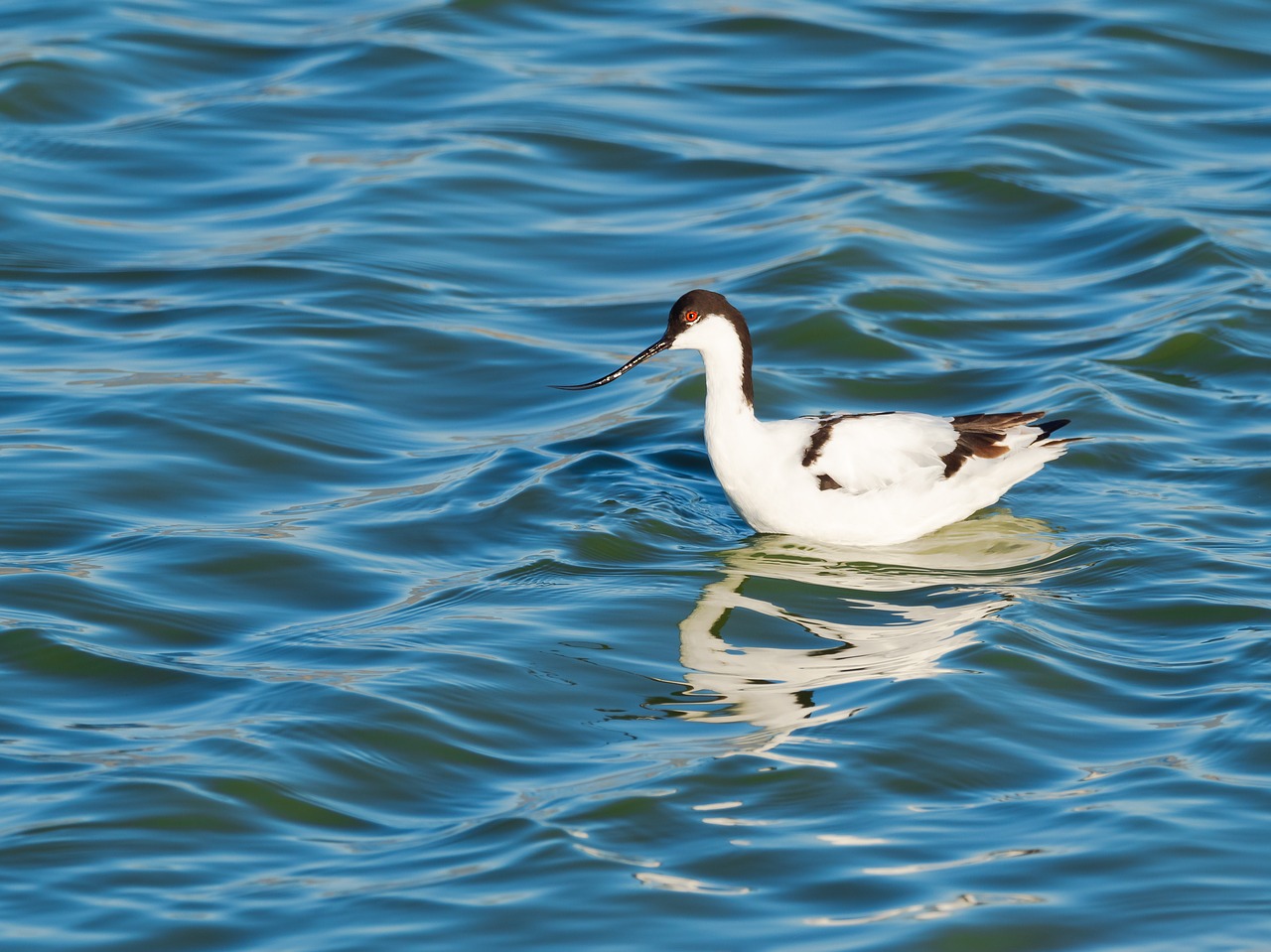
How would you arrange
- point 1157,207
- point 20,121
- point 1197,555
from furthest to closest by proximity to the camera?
point 20,121 → point 1157,207 → point 1197,555

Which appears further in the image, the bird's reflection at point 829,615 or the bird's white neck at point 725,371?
the bird's white neck at point 725,371

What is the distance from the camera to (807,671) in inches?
322

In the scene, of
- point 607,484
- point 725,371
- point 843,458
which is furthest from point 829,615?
point 607,484

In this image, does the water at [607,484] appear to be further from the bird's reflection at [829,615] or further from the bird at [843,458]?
the bird at [843,458]

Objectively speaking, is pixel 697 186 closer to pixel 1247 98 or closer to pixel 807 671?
pixel 1247 98

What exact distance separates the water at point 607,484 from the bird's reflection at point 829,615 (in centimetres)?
3

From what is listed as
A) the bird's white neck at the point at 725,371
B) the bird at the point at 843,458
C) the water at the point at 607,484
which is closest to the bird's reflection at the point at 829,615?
the water at the point at 607,484

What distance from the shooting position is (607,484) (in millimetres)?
10289

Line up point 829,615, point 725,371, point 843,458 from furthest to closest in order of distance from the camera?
point 725,371 → point 843,458 → point 829,615

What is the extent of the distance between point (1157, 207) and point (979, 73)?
3.19 meters

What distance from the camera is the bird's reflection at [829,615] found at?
26.1 ft

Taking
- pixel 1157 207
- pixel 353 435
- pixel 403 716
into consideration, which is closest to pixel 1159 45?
pixel 1157 207

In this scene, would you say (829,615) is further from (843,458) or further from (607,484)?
(607,484)

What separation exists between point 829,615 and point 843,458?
111cm
